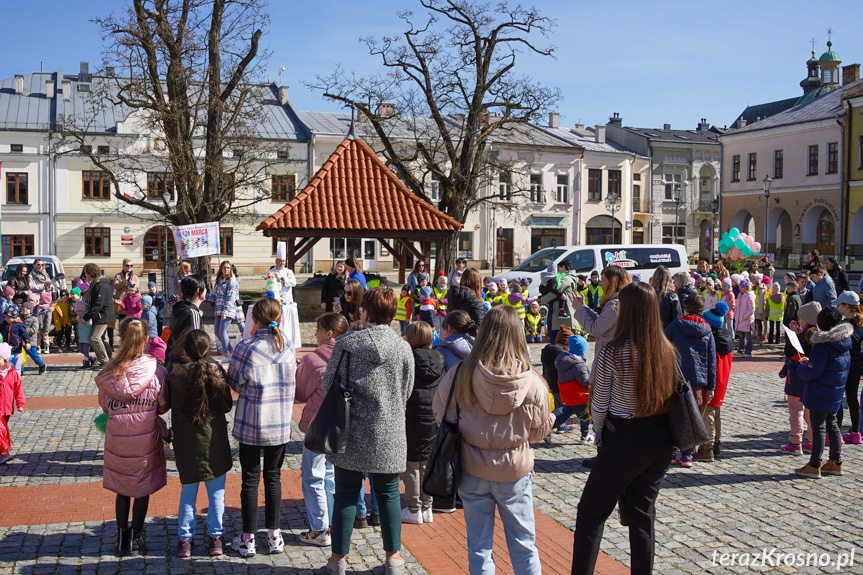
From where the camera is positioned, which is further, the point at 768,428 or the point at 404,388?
the point at 768,428

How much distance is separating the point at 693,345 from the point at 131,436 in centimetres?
482

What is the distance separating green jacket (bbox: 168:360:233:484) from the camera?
5.21 meters

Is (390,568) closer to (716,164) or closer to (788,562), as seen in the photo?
(788,562)

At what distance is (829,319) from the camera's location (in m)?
7.37

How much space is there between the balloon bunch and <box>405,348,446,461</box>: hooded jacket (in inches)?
1094

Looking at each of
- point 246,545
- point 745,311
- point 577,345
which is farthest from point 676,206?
point 246,545

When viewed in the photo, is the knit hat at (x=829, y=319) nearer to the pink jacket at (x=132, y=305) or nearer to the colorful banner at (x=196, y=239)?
the pink jacket at (x=132, y=305)

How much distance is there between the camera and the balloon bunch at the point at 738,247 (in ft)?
101

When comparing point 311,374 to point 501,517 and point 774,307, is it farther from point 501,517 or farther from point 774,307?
point 774,307

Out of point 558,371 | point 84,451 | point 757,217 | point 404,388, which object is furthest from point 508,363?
point 757,217

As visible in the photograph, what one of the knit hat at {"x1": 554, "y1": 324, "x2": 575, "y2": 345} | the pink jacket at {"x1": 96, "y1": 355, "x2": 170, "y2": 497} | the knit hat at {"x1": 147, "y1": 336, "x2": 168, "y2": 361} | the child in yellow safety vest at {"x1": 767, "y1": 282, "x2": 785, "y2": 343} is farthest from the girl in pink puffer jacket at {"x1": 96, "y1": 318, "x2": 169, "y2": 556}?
the child in yellow safety vest at {"x1": 767, "y1": 282, "x2": 785, "y2": 343}

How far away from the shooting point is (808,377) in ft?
23.9

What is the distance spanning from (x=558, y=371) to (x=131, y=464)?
436 centimetres

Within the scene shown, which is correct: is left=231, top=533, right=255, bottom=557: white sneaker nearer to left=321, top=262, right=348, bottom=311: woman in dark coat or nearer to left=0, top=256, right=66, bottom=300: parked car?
left=321, top=262, right=348, bottom=311: woman in dark coat
